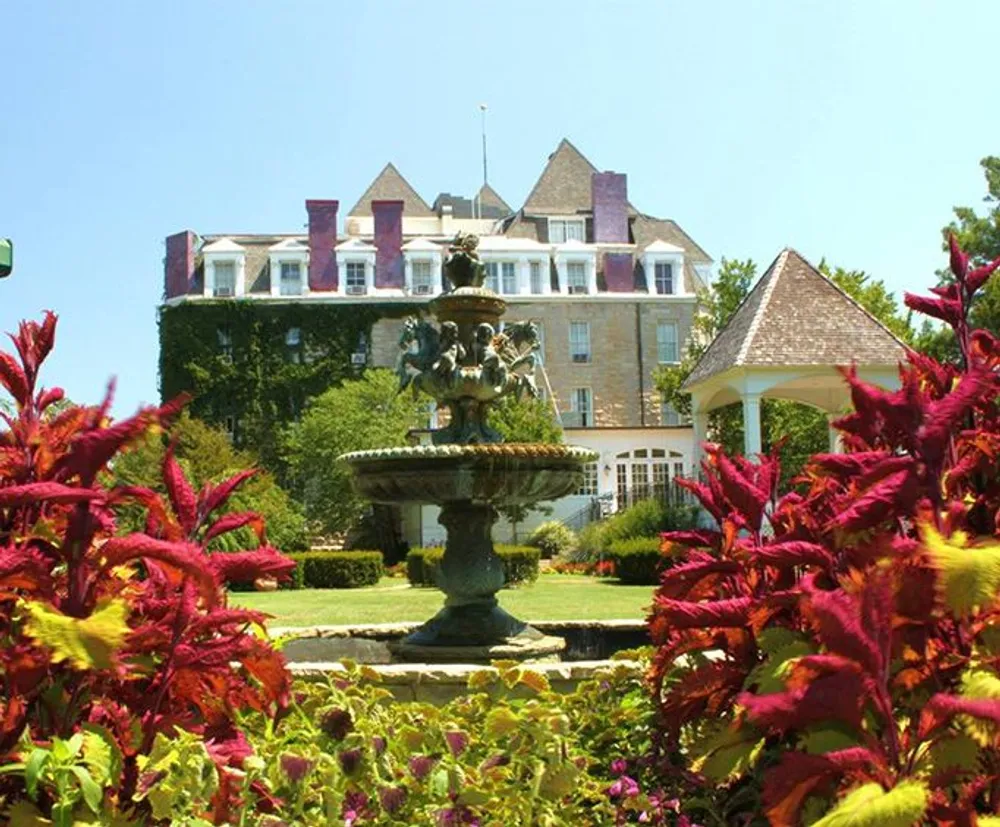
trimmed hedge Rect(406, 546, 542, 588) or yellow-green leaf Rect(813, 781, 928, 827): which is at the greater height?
yellow-green leaf Rect(813, 781, 928, 827)

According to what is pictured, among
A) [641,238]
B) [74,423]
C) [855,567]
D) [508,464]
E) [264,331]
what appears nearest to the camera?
[855,567]

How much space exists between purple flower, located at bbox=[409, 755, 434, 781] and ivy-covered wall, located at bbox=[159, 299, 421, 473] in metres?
41.7

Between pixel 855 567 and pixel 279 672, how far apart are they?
115 centimetres

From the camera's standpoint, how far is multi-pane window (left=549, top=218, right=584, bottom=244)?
155 ft

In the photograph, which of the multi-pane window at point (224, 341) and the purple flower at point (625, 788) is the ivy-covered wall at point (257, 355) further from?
the purple flower at point (625, 788)

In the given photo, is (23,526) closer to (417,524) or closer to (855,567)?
(855,567)

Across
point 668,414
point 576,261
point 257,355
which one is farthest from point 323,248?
point 668,414

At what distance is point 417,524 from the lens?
35.7m

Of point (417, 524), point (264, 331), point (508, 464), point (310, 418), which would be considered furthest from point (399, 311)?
point (508, 464)

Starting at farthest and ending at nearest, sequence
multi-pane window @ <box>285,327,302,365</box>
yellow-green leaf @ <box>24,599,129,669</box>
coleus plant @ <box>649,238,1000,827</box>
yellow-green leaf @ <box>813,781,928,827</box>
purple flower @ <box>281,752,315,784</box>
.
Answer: multi-pane window @ <box>285,327,302,365</box> → purple flower @ <box>281,752,315,784</box> → yellow-green leaf @ <box>24,599,129,669</box> → coleus plant @ <box>649,238,1000,827</box> → yellow-green leaf @ <box>813,781,928,827</box>

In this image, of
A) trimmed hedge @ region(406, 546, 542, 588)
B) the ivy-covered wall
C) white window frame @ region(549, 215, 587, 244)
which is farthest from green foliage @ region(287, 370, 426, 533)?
trimmed hedge @ region(406, 546, 542, 588)

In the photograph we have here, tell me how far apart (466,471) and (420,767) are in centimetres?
461

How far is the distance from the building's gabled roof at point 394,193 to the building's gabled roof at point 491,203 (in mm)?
3567

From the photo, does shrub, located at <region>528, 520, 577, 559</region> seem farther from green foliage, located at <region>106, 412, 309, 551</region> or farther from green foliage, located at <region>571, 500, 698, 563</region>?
green foliage, located at <region>106, 412, 309, 551</region>
